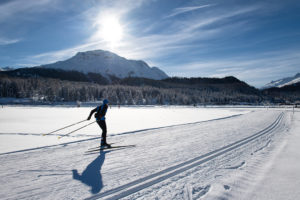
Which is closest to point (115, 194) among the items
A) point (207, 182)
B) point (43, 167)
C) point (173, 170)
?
point (173, 170)

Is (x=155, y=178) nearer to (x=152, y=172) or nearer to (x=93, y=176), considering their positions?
(x=152, y=172)

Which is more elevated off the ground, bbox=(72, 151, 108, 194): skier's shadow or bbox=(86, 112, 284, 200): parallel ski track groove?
bbox=(86, 112, 284, 200): parallel ski track groove

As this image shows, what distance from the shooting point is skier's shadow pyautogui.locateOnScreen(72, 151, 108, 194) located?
394cm

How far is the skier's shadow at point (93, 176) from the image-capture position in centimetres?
394

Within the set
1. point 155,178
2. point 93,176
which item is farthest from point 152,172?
point 93,176

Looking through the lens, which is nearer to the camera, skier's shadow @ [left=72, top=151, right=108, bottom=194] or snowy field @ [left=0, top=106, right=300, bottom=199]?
snowy field @ [left=0, top=106, right=300, bottom=199]

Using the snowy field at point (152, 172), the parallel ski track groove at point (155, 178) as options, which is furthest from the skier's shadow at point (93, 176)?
the parallel ski track groove at point (155, 178)

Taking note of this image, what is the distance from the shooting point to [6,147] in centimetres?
721

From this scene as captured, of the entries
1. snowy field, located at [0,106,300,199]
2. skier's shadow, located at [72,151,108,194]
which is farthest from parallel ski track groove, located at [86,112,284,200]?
skier's shadow, located at [72,151,108,194]

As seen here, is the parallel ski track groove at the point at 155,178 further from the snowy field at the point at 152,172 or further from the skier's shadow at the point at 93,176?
the skier's shadow at the point at 93,176

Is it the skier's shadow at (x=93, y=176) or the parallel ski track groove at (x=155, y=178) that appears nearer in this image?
the parallel ski track groove at (x=155, y=178)

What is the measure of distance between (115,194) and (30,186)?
198 centimetres

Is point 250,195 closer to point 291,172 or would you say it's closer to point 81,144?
point 291,172

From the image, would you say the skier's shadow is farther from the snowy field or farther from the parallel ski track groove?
the parallel ski track groove
